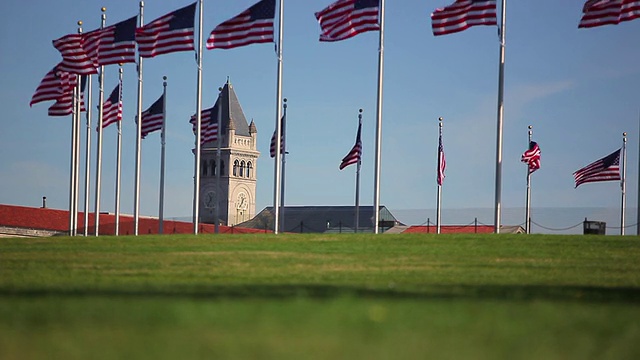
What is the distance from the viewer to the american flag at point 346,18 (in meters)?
38.4

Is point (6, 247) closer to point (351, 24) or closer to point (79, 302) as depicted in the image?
point (351, 24)

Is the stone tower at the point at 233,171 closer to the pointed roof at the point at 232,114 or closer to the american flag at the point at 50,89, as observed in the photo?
the pointed roof at the point at 232,114

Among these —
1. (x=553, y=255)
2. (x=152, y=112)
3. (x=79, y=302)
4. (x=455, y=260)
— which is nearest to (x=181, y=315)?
(x=79, y=302)

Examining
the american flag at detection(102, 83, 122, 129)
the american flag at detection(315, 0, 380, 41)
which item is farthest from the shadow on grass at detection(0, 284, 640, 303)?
the american flag at detection(102, 83, 122, 129)

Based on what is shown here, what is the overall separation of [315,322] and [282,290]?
220 inches

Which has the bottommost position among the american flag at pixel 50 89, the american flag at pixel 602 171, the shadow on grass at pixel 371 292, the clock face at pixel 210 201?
the clock face at pixel 210 201

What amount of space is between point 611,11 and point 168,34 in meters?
16.1

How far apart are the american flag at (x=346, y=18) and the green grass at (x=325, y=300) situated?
1021 centimetres

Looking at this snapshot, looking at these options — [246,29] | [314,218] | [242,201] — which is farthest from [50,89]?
[242,201]

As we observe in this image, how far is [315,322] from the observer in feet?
37.1

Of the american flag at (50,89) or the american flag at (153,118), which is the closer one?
the american flag at (50,89)

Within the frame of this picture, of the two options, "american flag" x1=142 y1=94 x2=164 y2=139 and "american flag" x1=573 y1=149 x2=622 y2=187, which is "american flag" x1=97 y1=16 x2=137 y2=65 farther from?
"american flag" x1=573 y1=149 x2=622 y2=187

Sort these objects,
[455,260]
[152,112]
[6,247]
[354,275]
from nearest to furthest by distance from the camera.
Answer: [354,275] → [455,260] → [6,247] → [152,112]

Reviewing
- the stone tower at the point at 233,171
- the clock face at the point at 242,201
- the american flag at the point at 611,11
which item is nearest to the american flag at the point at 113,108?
the american flag at the point at 611,11
